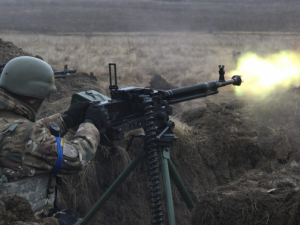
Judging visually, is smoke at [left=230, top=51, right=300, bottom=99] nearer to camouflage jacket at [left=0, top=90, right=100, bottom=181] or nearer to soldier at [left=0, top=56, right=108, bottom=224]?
soldier at [left=0, top=56, right=108, bottom=224]

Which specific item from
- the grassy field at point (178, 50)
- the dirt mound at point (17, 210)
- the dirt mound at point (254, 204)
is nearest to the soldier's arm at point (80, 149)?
the dirt mound at point (17, 210)

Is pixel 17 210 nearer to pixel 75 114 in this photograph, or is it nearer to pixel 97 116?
pixel 97 116

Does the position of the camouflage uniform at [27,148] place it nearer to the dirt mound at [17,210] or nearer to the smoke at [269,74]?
the dirt mound at [17,210]

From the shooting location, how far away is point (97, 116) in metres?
3.50

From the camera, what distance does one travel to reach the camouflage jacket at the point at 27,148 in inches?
111

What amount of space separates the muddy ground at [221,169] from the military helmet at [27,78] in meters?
1.21

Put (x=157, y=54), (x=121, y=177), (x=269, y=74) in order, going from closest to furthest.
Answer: (x=121, y=177) → (x=269, y=74) → (x=157, y=54)

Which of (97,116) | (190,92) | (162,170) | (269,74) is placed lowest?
(162,170)

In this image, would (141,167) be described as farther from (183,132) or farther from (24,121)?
(24,121)

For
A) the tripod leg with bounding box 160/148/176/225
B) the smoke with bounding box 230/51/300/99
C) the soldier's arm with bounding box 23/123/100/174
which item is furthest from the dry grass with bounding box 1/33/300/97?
the soldier's arm with bounding box 23/123/100/174

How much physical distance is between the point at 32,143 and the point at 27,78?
58cm

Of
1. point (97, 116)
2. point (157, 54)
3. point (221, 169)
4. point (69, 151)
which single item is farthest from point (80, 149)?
point (157, 54)

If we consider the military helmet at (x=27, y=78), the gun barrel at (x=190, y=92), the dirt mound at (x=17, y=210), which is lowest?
the dirt mound at (x=17, y=210)

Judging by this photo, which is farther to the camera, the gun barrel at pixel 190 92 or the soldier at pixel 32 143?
the gun barrel at pixel 190 92
